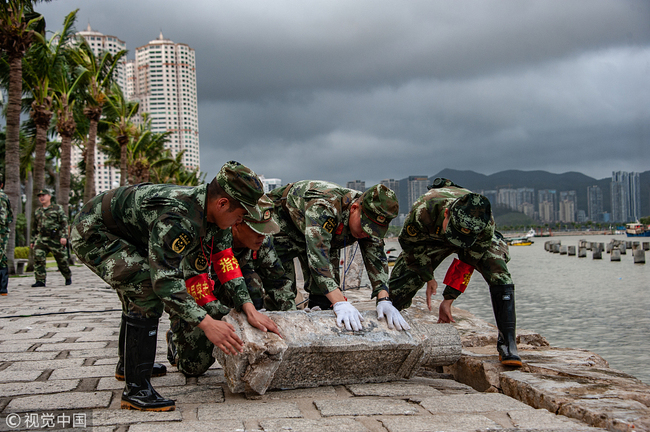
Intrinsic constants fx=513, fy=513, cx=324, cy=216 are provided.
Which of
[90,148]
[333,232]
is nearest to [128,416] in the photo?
[333,232]

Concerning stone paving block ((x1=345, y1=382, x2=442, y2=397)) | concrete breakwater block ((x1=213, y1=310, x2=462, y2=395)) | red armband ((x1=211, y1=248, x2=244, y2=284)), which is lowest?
stone paving block ((x1=345, y1=382, x2=442, y2=397))

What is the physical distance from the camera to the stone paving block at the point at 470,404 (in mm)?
3307

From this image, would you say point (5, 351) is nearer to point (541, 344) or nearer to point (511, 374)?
point (511, 374)

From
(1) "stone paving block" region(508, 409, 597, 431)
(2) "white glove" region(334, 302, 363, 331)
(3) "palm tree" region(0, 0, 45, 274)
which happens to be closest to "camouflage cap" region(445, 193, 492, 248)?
(2) "white glove" region(334, 302, 363, 331)

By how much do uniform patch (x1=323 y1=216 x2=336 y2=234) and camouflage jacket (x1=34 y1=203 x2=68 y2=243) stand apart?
363 inches

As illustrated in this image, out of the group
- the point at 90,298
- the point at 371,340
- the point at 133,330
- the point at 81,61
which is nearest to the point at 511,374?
the point at 371,340

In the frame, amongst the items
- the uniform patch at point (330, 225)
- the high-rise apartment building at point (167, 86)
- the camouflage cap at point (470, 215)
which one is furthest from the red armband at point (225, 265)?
the high-rise apartment building at point (167, 86)

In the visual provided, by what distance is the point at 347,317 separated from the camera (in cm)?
389

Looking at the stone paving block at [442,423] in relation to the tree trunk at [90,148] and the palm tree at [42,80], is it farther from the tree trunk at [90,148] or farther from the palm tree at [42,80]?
the tree trunk at [90,148]

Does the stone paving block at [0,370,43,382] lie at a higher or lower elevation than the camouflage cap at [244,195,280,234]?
lower

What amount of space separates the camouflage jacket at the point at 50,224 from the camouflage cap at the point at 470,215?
395 inches

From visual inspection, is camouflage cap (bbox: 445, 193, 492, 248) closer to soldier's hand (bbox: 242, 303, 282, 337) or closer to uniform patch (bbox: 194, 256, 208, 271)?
soldier's hand (bbox: 242, 303, 282, 337)

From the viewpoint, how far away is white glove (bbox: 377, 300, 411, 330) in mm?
4043

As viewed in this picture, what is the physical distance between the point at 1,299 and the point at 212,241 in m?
7.58
